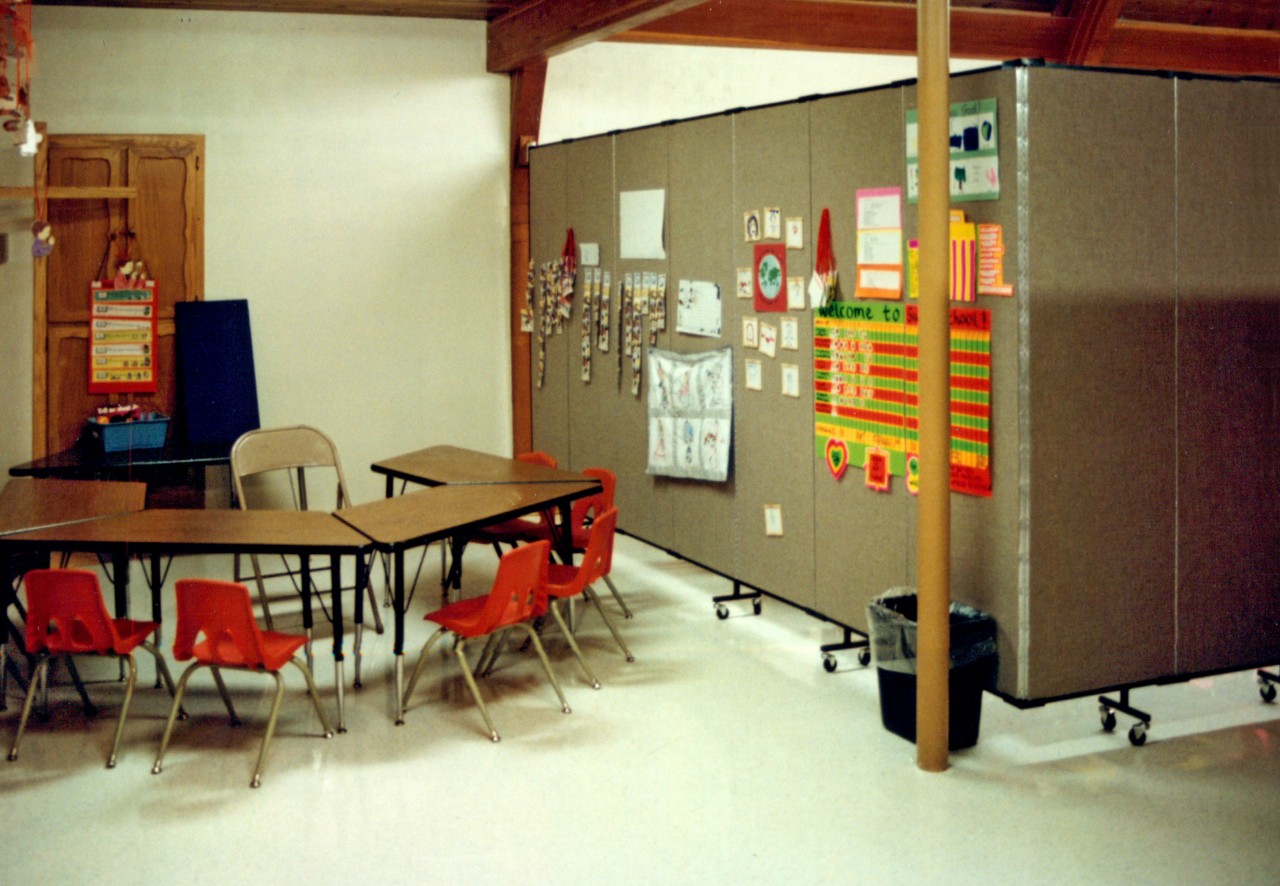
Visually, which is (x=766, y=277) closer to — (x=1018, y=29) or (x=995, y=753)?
(x=995, y=753)

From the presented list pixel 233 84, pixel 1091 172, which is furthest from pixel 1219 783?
pixel 233 84

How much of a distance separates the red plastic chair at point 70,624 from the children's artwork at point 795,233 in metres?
3.09

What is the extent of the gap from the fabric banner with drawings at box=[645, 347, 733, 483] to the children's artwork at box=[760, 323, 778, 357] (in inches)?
11.4

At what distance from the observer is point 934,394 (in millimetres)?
4438

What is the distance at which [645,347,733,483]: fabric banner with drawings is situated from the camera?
638 cm

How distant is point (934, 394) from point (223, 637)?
8.51 feet

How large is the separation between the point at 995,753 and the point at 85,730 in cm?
339

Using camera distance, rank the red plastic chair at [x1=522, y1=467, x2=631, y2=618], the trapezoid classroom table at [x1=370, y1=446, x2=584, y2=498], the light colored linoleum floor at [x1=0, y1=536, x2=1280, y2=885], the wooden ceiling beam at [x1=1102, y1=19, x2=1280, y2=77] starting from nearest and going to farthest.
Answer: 1. the light colored linoleum floor at [x1=0, y1=536, x2=1280, y2=885]
2. the trapezoid classroom table at [x1=370, y1=446, x2=584, y2=498]
3. the red plastic chair at [x1=522, y1=467, x2=631, y2=618]
4. the wooden ceiling beam at [x1=1102, y1=19, x2=1280, y2=77]

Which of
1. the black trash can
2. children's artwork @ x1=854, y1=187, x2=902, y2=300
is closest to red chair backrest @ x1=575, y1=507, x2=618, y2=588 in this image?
the black trash can

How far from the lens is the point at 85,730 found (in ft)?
16.5

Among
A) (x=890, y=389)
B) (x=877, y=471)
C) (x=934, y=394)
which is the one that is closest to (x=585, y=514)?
(x=877, y=471)

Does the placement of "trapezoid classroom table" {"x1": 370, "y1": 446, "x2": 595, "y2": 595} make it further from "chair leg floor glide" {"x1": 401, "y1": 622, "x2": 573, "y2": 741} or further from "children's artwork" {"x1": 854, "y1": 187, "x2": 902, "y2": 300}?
"children's artwork" {"x1": 854, "y1": 187, "x2": 902, "y2": 300}

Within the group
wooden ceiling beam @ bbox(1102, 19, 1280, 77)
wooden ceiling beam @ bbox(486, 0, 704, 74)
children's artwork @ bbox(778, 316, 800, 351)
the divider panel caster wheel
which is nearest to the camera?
the divider panel caster wheel

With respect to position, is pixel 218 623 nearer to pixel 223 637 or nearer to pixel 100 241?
pixel 223 637
